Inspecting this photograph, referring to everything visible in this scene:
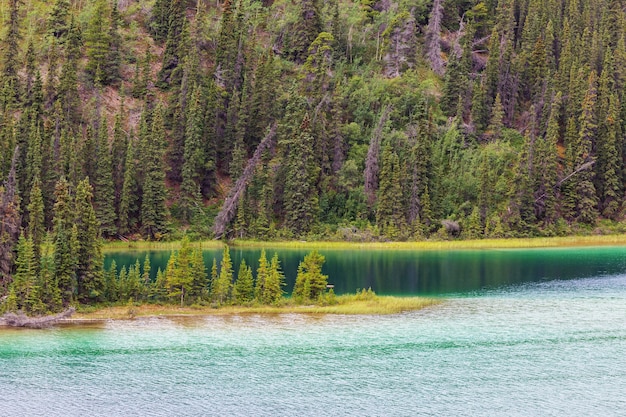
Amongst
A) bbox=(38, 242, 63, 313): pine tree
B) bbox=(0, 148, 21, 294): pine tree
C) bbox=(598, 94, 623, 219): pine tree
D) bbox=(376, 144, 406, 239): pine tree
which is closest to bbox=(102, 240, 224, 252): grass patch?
bbox=(376, 144, 406, 239): pine tree

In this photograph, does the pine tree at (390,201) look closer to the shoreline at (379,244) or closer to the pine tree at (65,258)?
the shoreline at (379,244)

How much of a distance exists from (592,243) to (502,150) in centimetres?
2260

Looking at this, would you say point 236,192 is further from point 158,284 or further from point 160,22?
point 158,284

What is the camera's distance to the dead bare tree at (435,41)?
149 meters

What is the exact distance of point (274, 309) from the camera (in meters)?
66.8

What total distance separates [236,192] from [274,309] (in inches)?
2228

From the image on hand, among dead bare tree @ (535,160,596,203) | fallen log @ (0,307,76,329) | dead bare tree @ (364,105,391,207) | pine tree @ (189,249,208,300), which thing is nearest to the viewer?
fallen log @ (0,307,76,329)

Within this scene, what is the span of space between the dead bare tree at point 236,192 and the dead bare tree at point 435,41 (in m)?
34.8

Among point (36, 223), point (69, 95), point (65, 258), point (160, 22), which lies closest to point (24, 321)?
point (65, 258)

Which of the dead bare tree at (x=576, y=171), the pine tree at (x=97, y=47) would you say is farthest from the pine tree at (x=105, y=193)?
the dead bare tree at (x=576, y=171)

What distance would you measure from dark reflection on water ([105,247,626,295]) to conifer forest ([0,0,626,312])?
42.0 ft

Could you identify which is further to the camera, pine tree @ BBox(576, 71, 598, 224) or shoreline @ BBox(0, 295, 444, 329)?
Answer: pine tree @ BBox(576, 71, 598, 224)

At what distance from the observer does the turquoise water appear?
4400 centimetres

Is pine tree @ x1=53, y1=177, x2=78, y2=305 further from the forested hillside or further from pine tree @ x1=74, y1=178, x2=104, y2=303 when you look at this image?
the forested hillside
